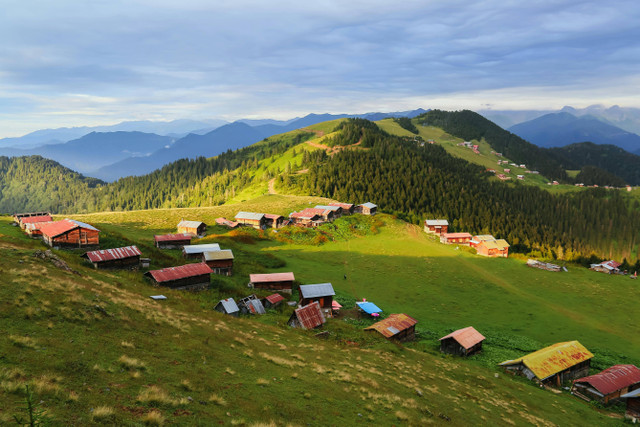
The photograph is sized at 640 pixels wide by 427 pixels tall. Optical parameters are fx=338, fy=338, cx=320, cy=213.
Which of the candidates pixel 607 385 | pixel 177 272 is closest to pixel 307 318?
pixel 177 272

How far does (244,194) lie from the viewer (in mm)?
197625

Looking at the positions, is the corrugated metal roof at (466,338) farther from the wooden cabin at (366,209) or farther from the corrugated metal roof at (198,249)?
the wooden cabin at (366,209)

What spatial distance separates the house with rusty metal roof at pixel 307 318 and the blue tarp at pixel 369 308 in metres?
11.6

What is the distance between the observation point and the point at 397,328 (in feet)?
144

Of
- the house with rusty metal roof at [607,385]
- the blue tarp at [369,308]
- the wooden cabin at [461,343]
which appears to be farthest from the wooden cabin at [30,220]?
the house with rusty metal roof at [607,385]

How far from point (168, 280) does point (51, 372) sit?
3143 cm

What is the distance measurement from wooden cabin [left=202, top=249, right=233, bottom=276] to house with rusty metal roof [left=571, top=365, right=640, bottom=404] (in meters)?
50.7

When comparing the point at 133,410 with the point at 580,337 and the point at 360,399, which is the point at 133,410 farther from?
the point at 580,337

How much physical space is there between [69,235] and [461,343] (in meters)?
57.6

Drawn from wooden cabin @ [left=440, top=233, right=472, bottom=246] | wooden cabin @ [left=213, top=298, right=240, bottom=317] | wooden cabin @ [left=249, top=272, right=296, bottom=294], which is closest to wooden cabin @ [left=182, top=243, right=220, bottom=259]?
wooden cabin @ [left=249, top=272, right=296, bottom=294]

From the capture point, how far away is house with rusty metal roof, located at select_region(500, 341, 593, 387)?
125 feet

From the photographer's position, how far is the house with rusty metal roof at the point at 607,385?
35.1 metres

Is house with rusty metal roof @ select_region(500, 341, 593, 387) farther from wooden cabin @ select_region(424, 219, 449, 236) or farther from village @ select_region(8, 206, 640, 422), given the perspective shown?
wooden cabin @ select_region(424, 219, 449, 236)

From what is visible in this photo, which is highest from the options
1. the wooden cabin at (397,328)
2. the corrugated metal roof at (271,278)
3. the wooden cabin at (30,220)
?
the wooden cabin at (30,220)
